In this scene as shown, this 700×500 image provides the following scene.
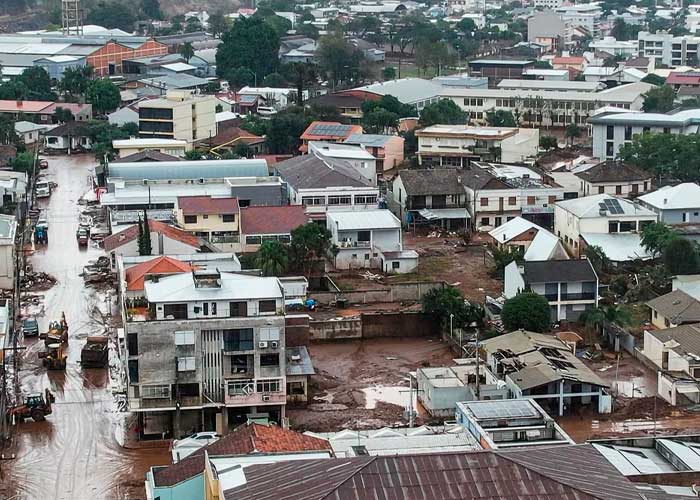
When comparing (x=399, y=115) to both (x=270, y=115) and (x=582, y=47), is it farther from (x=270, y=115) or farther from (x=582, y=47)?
(x=582, y=47)

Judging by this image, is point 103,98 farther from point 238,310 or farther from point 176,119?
point 238,310

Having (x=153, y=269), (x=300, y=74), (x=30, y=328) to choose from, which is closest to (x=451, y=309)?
(x=153, y=269)

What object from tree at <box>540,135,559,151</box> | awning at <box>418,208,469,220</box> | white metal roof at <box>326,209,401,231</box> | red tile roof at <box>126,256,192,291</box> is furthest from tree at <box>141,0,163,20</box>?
red tile roof at <box>126,256,192,291</box>

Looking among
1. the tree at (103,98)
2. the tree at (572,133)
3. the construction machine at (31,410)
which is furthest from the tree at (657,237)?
the tree at (103,98)

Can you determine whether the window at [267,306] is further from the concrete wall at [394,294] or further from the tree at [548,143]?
the tree at [548,143]

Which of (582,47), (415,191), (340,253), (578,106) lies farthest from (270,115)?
(582,47)
